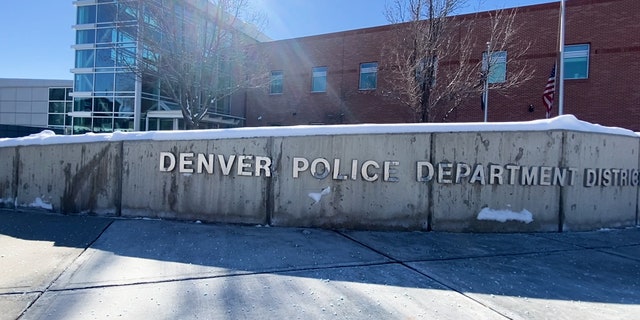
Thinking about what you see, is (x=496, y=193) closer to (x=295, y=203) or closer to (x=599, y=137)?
(x=599, y=137)

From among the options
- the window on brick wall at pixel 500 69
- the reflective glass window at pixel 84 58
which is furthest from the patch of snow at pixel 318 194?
the reflective glass window at pixel 84 58

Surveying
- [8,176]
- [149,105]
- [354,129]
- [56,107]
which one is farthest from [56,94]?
[354,129]

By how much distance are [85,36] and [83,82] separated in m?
2.67

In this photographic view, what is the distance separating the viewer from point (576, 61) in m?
18.6

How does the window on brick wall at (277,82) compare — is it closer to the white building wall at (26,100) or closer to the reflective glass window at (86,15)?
the reflective glass window at (86,15)

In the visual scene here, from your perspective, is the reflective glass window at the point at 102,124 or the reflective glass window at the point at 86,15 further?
the reflective glass window at the point at 86,15

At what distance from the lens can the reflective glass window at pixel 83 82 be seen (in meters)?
25.1

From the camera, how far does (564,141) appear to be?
7.15 meters

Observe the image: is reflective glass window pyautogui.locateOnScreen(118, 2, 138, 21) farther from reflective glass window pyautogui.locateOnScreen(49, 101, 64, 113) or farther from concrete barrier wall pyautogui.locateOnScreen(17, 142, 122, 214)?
reflective glass window pyautogui.locateOnScreen(49, 101, 64, 113)

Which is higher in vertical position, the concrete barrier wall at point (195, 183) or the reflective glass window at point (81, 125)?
the reflective glass window at point (81, 125)

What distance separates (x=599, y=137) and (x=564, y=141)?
3.09 feet

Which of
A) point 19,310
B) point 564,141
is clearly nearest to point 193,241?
point 19,310

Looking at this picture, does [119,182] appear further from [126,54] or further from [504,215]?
[126,54]

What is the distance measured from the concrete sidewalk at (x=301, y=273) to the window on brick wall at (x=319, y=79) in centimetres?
1895
